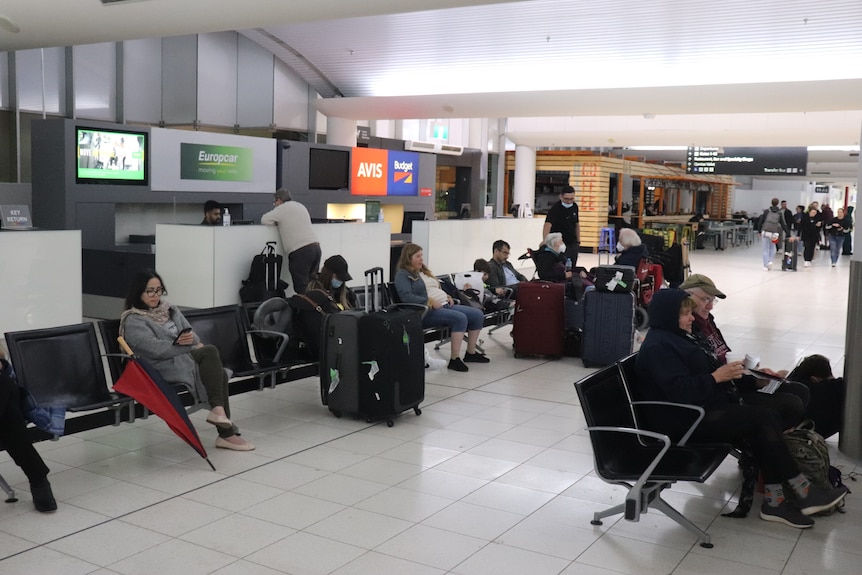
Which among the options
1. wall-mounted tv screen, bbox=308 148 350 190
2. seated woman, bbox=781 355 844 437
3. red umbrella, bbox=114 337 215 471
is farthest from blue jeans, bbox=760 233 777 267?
red umbrella, bbox=114 337 215 471

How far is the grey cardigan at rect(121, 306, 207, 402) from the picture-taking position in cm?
519

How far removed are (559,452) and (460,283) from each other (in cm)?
370

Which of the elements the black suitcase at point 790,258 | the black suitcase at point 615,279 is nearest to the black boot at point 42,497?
the black suitcase at point 615,279

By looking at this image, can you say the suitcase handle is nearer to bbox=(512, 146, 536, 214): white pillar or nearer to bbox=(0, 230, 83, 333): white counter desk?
bbox=(0, 230, 83, 333): white counter desk

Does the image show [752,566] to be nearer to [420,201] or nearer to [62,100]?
[62,100]

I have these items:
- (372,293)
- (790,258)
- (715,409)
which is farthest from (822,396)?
(790,258)

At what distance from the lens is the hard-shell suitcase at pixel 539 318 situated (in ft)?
28.1

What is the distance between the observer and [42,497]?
4.23 m

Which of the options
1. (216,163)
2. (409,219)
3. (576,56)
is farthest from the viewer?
(409,219)

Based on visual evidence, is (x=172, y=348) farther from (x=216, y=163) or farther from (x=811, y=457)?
(x=216, y=163)

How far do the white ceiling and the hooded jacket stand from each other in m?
5.07

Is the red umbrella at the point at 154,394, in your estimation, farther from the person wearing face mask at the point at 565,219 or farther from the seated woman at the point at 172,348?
the person wearing face mask at the point at 565,219

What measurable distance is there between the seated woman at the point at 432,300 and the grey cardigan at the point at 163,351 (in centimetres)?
275

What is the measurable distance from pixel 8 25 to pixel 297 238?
12.0 ft
